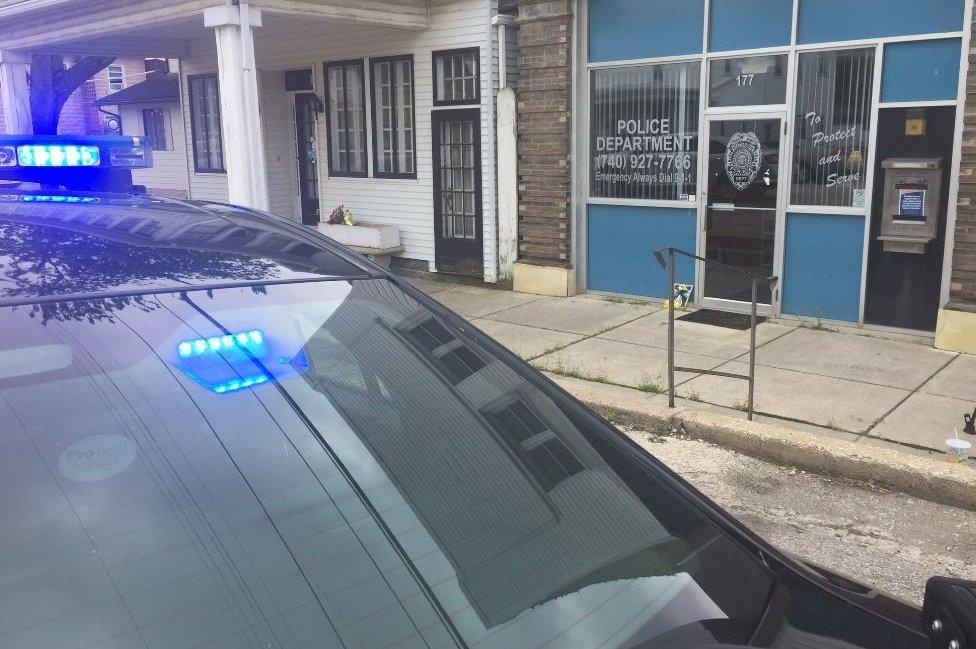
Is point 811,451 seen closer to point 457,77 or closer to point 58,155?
point 58,155

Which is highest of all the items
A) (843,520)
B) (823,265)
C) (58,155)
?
(58,155)

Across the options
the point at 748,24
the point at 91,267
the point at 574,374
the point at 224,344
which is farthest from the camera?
the point at 748,24

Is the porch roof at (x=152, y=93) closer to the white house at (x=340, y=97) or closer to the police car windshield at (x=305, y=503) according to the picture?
the white house at (x=340, y=97)

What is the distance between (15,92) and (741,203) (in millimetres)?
10985

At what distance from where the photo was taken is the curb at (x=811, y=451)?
190 inches

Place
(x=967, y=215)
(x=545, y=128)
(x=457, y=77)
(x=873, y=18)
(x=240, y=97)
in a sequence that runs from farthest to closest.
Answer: (x=457, y=77)
(x=545, y=128)
(x=240, y=97)
(x=873, y=18)
(x=967, y=215)

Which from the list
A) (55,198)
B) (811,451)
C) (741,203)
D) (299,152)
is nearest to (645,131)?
(741,203)

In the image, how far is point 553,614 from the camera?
153cm

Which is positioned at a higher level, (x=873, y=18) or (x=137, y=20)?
(x=137, y=20)

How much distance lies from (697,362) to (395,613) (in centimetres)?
619

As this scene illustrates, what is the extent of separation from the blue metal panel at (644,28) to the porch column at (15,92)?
851 centimetres

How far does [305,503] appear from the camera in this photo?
1.60 metres

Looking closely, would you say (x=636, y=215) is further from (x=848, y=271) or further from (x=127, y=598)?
(x=127, y=598)

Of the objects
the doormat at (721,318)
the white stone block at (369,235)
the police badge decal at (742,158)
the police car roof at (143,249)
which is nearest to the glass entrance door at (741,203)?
the police badge decal at (742,158)
